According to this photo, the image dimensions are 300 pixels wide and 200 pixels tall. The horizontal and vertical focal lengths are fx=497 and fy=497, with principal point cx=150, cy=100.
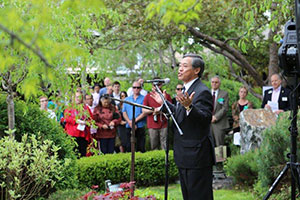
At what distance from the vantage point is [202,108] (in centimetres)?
552

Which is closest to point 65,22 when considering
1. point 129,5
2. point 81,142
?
point 81,142

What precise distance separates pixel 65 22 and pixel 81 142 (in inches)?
203

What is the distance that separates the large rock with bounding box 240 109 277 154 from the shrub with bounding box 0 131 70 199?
17.3 feet

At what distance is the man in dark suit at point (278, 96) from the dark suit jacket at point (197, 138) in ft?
17.1

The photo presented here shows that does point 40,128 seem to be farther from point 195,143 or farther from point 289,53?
point 289,53

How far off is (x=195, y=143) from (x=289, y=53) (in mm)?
1460

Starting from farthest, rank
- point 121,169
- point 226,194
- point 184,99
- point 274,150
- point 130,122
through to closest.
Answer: point 130,122 < point 121,169 < point 226,194 < point 274,150 < point 184,99

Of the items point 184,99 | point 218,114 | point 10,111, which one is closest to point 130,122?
point 218,114

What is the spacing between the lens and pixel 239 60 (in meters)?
13.6

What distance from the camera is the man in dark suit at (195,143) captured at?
5508mm

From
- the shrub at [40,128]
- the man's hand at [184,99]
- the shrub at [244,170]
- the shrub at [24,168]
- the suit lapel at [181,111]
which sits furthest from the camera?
the shrub at [244,170]

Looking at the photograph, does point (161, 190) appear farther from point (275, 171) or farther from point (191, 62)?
point (191, 62)

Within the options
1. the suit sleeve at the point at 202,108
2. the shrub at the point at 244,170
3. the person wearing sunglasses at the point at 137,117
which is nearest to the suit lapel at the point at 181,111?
the suit sleeve at the point at 202,108

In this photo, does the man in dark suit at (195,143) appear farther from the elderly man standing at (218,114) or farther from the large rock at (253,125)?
the elderly man standing at (218,114)
